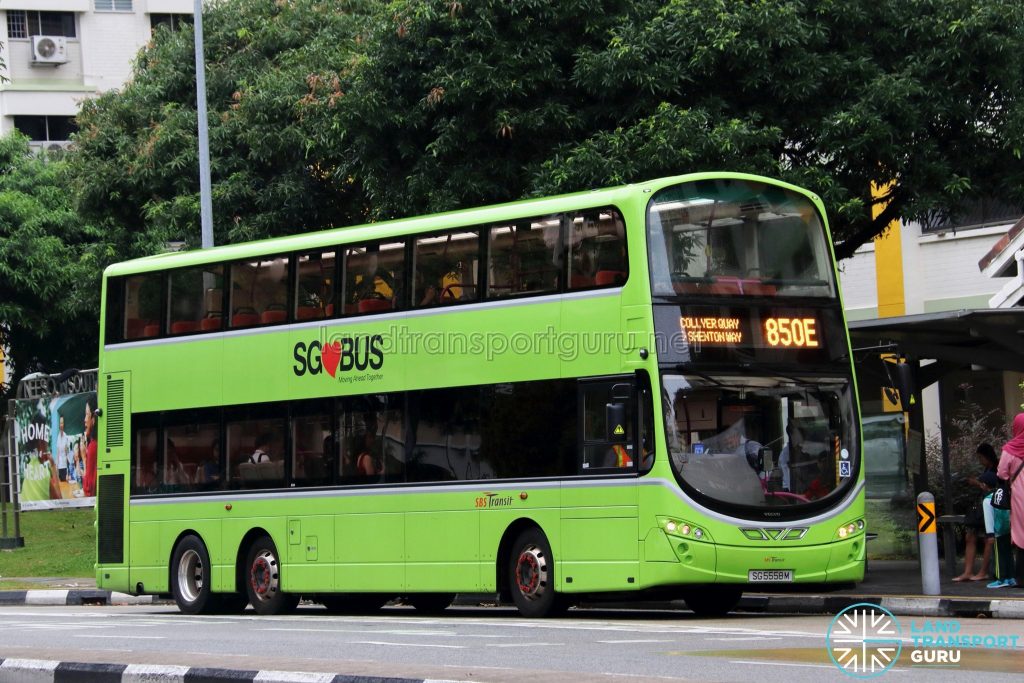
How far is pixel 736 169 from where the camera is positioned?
840 inches

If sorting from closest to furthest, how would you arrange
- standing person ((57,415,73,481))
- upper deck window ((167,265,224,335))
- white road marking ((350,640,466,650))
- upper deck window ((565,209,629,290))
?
1. white road marking ((350,640,466,650))
2. upper deck window ((565,209,629,290))
3. upper deck window ((167,265,224,335))
4. standing person ((57,415,73,481))

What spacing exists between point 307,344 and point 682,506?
545 centimetres

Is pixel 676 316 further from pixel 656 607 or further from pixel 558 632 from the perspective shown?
pixel 656 607

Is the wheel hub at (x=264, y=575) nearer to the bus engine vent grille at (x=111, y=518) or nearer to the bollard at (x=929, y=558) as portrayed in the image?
the bus engine vent grille at (x=111, y=518)

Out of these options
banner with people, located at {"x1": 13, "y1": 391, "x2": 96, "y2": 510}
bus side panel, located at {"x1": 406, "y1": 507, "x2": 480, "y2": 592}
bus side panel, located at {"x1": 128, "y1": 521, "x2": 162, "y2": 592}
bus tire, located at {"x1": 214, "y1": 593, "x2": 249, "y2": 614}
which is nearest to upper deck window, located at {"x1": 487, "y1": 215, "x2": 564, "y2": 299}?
bus side panel, located at {"x1": 406, "y1": 507, "x2": 480, "y2": 592}

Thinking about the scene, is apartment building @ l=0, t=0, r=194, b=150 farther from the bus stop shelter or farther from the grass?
the bus stop shelter

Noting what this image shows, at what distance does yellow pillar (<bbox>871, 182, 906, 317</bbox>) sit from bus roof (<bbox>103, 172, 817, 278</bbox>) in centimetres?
1445

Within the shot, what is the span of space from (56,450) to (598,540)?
678 inches

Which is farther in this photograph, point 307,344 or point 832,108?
point 832,108

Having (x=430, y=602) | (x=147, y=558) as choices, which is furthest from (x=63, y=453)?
(x=430, y=602)

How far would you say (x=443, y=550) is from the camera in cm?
1806

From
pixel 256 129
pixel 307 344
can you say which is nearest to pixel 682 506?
Answer: pixel 307 344

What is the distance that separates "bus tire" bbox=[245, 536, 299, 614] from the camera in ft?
66.5

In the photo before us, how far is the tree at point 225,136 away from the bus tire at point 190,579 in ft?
28.5
